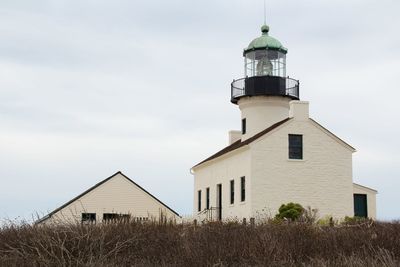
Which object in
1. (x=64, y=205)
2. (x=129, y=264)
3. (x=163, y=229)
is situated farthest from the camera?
(x=64, y=205)

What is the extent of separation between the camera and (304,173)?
29375 mm

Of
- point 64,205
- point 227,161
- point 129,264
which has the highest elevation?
point 227,161

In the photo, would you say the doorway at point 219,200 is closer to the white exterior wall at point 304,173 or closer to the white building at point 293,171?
the white building at point 293,171

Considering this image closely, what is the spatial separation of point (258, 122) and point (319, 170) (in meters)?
4.60

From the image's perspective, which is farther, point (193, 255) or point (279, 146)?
point (279, 146)

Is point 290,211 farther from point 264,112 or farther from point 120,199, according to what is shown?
point 120,199

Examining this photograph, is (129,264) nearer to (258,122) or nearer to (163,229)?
(163,229)

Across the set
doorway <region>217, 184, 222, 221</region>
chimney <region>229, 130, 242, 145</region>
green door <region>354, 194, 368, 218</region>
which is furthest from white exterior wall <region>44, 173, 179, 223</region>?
green door <region>354, 194, 368, 218</region>

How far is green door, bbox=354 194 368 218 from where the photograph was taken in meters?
33.5

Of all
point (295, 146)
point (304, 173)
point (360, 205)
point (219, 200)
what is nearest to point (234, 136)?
point (219, 200)

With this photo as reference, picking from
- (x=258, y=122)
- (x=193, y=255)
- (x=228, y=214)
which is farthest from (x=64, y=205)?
(x=193, y=255)

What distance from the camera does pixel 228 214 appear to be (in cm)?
3172

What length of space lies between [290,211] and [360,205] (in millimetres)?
8039

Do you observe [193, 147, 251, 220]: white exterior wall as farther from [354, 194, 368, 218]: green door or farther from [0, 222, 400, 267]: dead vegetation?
[0, 222, 400, 267]: dead vegetation
